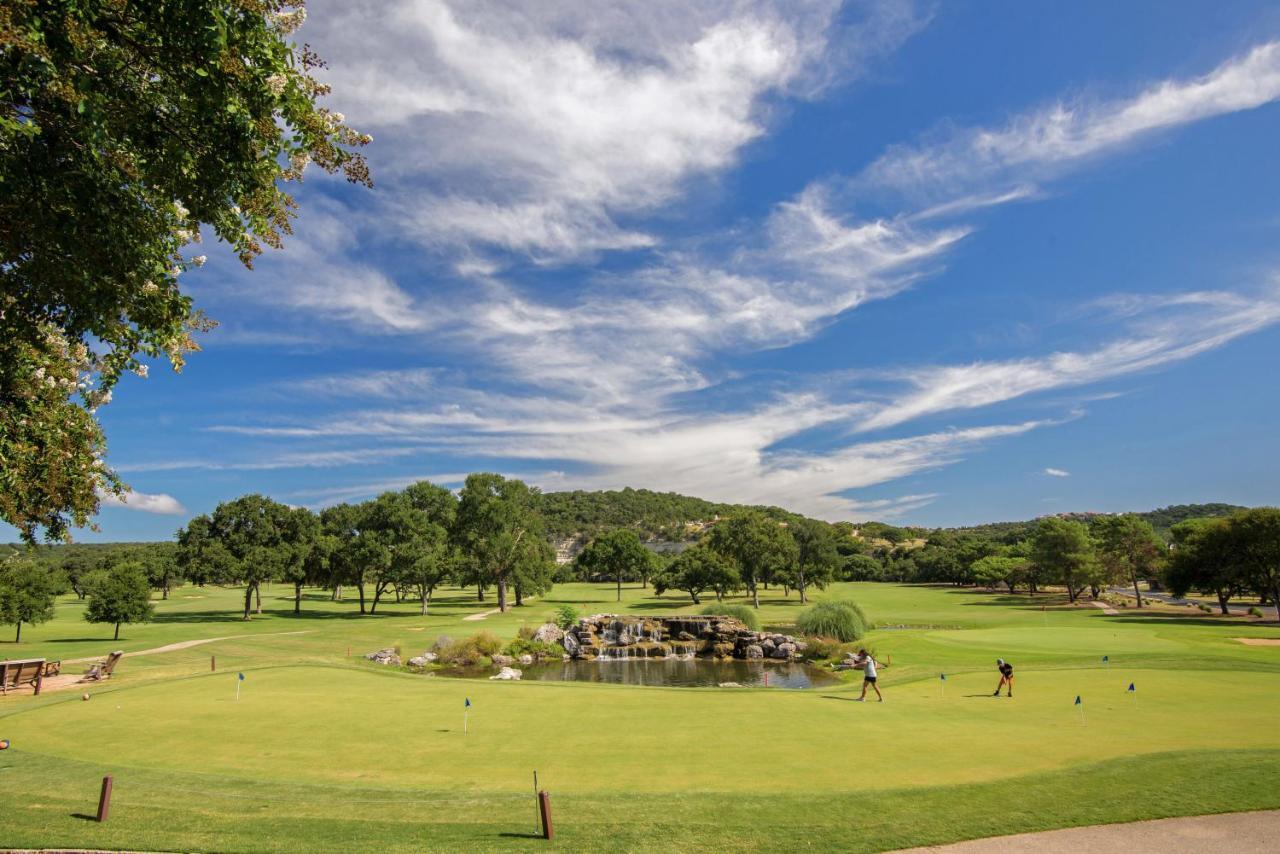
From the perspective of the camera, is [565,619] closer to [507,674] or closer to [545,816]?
→ [507,674]

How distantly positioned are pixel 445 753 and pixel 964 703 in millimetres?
15112

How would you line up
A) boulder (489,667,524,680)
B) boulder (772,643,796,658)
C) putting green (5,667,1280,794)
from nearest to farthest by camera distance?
putting green (5,667,1280,794), boulder (489,667,524,680), boulder (772,643,796,658)

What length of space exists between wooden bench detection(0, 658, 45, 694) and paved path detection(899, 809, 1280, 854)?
29.7 metres

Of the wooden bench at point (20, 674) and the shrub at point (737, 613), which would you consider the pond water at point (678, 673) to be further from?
the wooden bench at point (20, 674)

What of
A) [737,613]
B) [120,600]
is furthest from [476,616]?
[120,600]

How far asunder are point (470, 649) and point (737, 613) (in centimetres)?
2412

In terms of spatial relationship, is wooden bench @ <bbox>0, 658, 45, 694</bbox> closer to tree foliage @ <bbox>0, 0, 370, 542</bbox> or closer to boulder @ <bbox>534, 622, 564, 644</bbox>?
tree foliage @ <bbox>0, 0, 370, 542</bbox>

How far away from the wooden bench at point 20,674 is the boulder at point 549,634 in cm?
2724

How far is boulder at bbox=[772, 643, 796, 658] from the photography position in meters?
42.2

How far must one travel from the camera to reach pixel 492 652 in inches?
1591

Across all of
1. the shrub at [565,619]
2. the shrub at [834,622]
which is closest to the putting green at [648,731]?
the shrub at [834,622]

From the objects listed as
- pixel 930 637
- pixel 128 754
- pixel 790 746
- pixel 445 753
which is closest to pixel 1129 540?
pixel 930 637

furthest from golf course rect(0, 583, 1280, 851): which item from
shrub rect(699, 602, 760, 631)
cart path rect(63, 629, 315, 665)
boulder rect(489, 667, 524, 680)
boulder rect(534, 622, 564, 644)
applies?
shrub rect(699, 602, 760, 631)

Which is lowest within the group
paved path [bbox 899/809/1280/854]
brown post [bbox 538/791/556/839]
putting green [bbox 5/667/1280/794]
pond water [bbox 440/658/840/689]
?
pond water [bbox 440/658/840/689]
